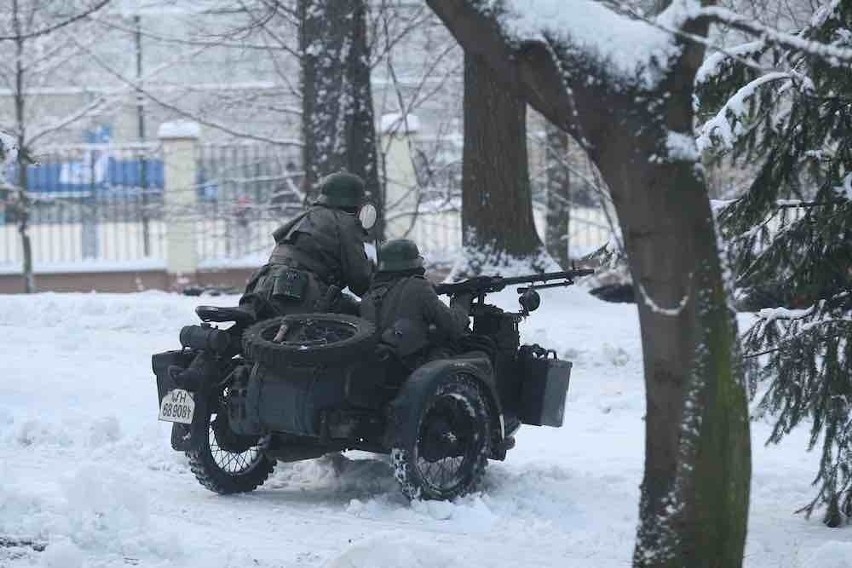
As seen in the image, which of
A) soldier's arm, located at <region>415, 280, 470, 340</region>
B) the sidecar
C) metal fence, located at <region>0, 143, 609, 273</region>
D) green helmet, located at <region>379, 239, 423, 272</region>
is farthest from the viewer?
metal fence, located at <region>0, 143, 609, 273</region>

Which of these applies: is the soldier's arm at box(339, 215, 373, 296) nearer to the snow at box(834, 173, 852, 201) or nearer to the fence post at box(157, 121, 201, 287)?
the snow at box(834, 173, 852, 201)

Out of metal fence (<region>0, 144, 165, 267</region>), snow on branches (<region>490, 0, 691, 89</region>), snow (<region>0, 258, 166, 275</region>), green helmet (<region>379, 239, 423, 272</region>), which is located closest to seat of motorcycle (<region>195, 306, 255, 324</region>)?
green helmet (<region>379, 239, 423, 272</region>)

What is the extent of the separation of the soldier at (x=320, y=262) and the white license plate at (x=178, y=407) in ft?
2.07

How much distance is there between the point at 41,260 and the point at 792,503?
737 inches

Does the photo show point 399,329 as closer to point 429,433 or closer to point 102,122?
point 429,433

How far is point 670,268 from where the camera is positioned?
6.02 metres

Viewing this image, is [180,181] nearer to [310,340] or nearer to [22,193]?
[22,193]

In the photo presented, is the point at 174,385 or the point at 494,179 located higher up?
the point at 494,179

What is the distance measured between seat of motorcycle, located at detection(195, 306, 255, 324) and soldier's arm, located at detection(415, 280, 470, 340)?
3.19 feet

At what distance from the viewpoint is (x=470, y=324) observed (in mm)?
10164

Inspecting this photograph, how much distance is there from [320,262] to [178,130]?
1618 cm

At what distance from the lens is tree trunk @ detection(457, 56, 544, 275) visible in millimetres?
16219

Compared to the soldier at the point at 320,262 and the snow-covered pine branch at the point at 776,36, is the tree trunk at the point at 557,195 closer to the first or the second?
the soldier at the point at 320,262

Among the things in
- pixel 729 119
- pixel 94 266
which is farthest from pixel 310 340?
pixel 94 266
